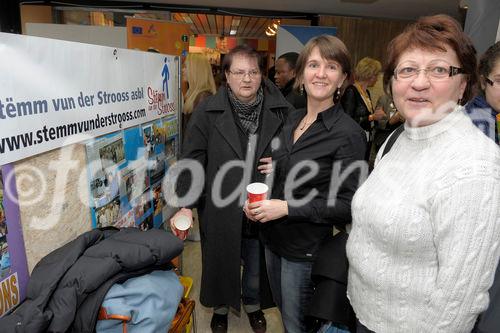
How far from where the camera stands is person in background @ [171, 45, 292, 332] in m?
1.82

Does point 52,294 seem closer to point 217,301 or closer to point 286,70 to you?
point 217,301

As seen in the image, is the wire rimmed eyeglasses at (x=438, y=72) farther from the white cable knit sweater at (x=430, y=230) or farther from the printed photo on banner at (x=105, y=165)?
the printed photo on banner at (x=105, y=165)

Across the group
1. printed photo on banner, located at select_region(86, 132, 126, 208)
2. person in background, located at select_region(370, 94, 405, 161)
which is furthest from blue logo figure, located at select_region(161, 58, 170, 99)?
person in background, located at select_region(370, 94, 405, 161)

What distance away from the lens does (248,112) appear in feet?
6.14

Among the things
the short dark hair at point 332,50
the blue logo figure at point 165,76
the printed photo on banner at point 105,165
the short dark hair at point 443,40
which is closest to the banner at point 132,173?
the printed photo on banner at point 105,165

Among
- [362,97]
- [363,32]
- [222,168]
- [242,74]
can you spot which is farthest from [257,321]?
[363,32]

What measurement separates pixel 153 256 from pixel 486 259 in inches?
40.4

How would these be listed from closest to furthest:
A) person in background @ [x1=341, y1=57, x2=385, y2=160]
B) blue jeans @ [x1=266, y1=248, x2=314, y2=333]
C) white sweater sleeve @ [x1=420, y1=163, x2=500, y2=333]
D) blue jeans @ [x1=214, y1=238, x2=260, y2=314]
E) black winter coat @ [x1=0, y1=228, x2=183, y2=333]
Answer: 1. white sweater sleeve @ [x1=420, y1=163, x2=500, y2=333]
2. black winter coat @ [x1=0, y1=228, x2=183, y2=333]
3. blue jeans @ [x1=266, y1=248, x2=314, y2=333]
4. blue jeans @ [x1=214, y1=238, x2=260, y2=314]
5. person in background @ [x1=341, y1=57, x2=385, y2=160]

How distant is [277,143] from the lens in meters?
1.70

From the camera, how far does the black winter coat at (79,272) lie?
1043mm

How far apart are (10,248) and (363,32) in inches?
319

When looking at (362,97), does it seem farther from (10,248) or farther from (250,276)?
(10,248)

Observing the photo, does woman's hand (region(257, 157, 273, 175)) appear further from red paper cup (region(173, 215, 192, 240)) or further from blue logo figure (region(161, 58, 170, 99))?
blue logo figure (region(161, 58, 170, 99))

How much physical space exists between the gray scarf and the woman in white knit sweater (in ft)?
2.89
